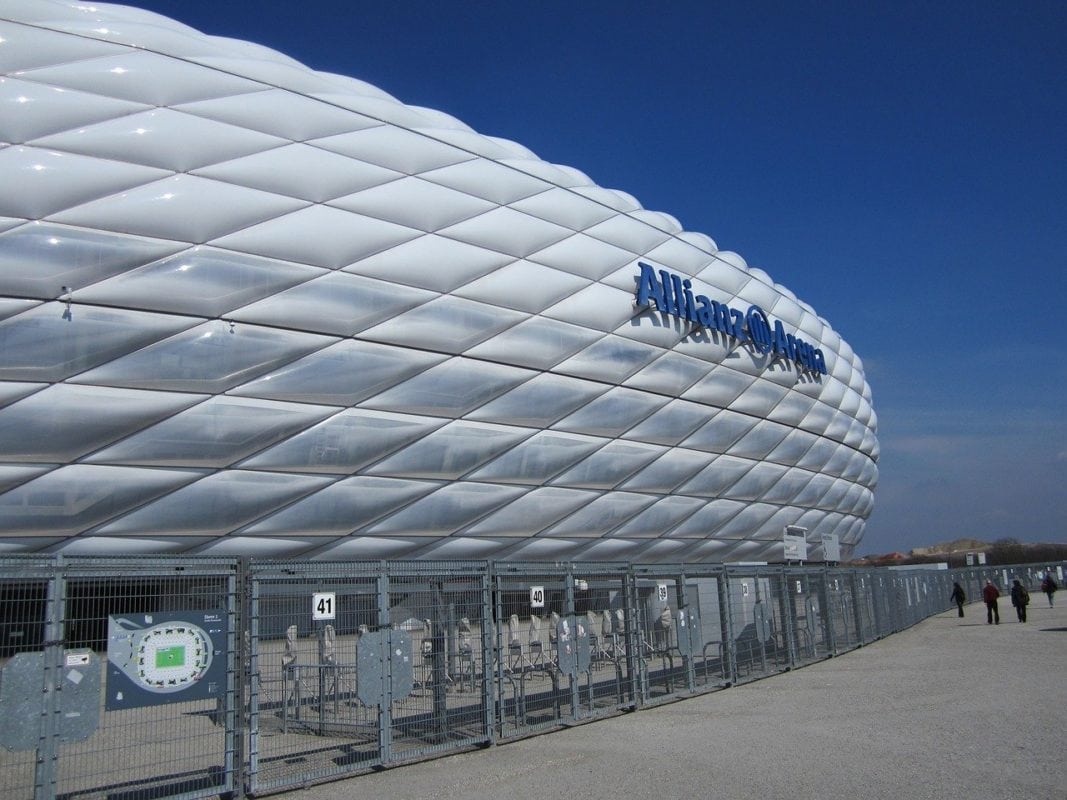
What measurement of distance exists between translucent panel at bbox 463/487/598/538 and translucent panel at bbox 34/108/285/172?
24.9 ft

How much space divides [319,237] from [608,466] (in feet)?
25.5

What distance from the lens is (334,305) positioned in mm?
14234

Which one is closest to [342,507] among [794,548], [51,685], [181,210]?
[181,210]

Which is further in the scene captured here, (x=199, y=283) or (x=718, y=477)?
(x=718, y=477)

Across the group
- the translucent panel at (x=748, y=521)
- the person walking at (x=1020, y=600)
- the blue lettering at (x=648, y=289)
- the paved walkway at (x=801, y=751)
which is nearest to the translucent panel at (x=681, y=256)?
the blue lettering at (x=648, y=289)

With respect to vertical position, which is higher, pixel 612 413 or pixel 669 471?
pixel 612 413

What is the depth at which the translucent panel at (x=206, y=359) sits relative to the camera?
40.7 ft

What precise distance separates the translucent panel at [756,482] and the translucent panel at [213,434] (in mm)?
12751

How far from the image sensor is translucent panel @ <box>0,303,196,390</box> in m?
11.6

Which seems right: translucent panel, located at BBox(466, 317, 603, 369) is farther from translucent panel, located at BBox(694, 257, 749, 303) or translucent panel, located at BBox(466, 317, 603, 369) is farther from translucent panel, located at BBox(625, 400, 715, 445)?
translucent panel, located at BBox(694, 257, 749, 303)

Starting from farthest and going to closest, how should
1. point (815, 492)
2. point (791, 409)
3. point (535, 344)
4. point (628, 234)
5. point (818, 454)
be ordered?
point (815, 492) < point (818, 454) < point (791, 409) < point (628, 234) < point (535, 344)

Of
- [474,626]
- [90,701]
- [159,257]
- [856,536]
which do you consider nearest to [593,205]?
[159,257]

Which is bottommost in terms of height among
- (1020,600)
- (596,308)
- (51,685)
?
(1020,600)

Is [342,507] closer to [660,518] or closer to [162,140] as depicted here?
[162,140]
